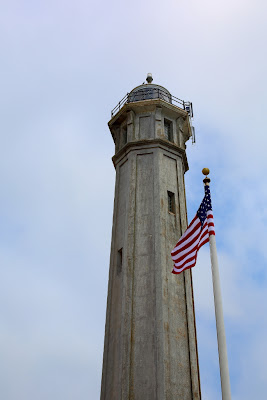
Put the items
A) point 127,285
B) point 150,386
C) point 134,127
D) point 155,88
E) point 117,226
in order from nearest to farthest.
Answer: point 150,386
point 127,285
point 117,226
point 134,127
point 155,88

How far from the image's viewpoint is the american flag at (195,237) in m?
18.5

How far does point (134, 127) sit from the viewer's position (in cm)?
3338

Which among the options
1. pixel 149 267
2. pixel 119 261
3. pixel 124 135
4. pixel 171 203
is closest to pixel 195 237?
pixel 149 267

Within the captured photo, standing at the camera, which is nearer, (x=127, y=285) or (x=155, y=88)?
(x=127, y=285)

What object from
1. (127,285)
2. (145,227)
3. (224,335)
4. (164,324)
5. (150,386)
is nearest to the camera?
(224,335)

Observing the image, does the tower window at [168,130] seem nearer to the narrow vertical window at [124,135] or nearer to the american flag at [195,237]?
the narrow vertical window at [124,135]

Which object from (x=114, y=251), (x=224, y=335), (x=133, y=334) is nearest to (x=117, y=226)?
(x=114, y=251)

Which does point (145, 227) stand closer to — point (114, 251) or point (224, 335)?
point (114, 251)

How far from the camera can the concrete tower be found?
2286 centimetres

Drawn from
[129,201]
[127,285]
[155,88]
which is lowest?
[127,285]

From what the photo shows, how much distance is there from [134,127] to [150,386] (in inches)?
722

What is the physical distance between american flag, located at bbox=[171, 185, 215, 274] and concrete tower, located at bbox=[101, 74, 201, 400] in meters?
5.40

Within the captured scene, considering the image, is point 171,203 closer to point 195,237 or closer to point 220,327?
point 195,237

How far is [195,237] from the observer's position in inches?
763
